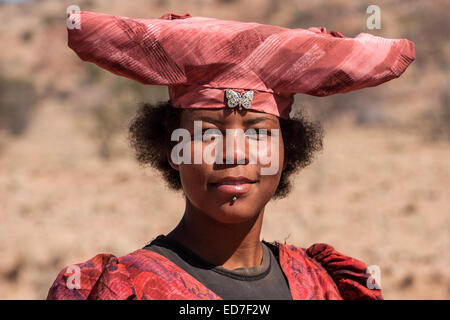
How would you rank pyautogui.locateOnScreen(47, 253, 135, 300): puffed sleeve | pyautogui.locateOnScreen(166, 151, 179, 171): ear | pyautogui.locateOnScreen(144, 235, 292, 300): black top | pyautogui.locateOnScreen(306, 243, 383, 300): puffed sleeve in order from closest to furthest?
pyautogui.locateOnScreen(47, 253, 135, 300): puffed sleeve < pyautogui.locateOnScreen(144, 235, 292, 300): black top < pyautogui.locateOnScreen(166, 151, 179, 171): ear < pyautogui.locateOnScreen(306, 243, 383, 300): puffed sleeve

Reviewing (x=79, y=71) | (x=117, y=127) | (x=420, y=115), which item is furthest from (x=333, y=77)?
(x=79, y=71)

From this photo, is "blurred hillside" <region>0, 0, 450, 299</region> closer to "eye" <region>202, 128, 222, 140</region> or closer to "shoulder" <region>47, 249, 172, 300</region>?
"eye" <region>202, 128, 222, 140</region>

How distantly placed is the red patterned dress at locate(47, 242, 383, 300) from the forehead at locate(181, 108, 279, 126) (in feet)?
1.62

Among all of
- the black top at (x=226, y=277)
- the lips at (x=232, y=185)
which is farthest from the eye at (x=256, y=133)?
the black top at (x=226, y=277)

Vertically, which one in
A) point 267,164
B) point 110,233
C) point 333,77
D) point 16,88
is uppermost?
point 16,88

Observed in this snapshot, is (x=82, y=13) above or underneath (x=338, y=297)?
above

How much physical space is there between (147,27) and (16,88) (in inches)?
918

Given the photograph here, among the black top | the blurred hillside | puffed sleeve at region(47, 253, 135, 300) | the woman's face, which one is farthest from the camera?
the blurred hillside

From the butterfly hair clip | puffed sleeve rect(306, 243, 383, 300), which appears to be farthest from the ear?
puffed sleeve rect(306, 243, 383, 300)

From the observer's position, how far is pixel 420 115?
2133 centimetres

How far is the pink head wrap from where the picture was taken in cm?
202

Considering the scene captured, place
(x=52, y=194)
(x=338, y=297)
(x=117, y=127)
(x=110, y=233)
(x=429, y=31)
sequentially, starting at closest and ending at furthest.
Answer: (x=338, y=297) < (x=110, y=233) < (x=52, y=194) < (x=117, y=127) < (x=429, y=31)

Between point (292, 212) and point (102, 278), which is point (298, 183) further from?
point (102, 278)
